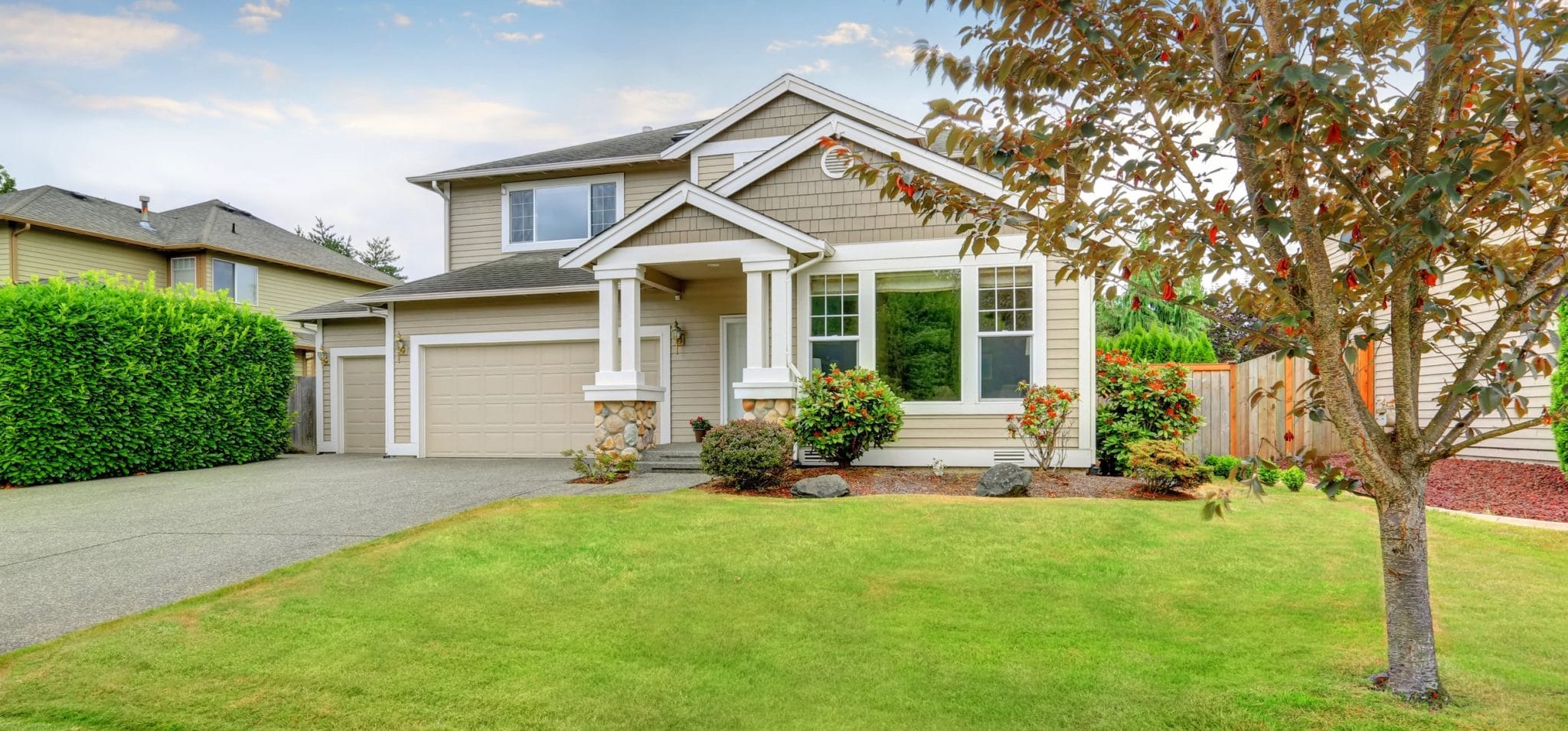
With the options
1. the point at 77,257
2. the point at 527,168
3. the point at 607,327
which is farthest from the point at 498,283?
the point at 77,257

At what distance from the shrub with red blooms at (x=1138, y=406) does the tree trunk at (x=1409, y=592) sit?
6063 millimetres

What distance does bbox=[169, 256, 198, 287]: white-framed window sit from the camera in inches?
759

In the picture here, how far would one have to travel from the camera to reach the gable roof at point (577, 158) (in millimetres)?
13717

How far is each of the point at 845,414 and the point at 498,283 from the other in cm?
698

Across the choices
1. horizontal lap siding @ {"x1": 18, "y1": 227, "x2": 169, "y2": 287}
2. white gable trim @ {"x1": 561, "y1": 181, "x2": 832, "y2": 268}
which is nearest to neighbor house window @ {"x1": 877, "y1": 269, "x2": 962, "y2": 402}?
white gable trim @ {"x1": 561, "y1": 181, "x2": 832, "y2": 268}

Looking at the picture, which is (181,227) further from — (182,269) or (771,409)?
(771,409)

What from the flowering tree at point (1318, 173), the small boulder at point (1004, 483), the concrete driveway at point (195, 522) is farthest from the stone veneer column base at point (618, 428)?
the flowering tree at point (1318, 173)

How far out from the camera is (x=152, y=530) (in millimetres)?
6656

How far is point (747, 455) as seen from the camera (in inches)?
321

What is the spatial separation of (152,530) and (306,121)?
13.7 m

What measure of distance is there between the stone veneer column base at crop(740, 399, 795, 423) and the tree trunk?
691 cm

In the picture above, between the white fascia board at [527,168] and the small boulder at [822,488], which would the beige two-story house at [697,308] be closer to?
the white fascia board at [527,168]

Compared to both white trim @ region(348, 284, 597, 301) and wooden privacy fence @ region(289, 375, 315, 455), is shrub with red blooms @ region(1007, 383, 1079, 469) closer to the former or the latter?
white trim @ region(348, 284, 597, 301)

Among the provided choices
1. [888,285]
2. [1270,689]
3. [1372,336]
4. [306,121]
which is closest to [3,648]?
[1270,689]
